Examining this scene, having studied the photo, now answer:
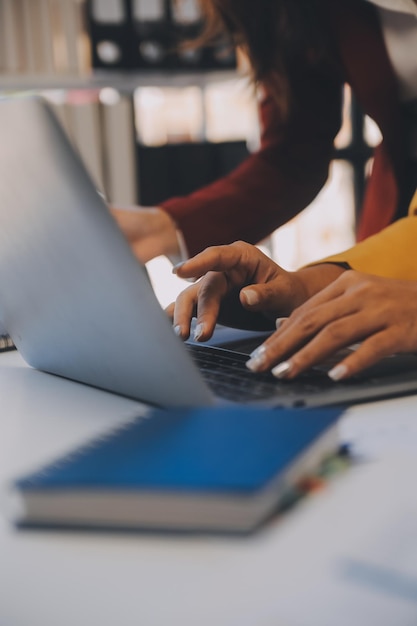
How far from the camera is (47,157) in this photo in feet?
1.80

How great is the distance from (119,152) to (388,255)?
1700 mm

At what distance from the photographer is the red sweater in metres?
1.34

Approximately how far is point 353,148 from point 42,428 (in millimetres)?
2620

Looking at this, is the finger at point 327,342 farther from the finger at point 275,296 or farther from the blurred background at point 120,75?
the blurred background at point 120,75

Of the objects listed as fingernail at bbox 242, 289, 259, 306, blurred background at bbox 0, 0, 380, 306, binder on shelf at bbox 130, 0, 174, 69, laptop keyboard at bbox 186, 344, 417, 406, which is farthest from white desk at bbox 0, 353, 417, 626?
binder on shelf at bbox 130, 0, 174, 69

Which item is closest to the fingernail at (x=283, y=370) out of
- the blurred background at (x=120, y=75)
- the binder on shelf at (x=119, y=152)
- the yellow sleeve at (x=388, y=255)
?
the yellow sleeve at (x=388, y=255)

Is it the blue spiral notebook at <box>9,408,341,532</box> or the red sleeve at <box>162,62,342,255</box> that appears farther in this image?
the red sleeve at <box>162,62,342,255</box>

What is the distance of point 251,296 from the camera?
807 millimetres

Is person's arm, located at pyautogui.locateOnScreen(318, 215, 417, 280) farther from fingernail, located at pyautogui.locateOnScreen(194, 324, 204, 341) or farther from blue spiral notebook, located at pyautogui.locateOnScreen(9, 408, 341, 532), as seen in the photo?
blue spiral notebook, located at pyautogui.locateOnScreen(9, 408, 341, 532)

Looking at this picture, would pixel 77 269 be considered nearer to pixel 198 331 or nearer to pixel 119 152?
pixel 198 331

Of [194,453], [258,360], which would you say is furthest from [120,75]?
[194,453]

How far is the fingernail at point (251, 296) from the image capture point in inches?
31.6

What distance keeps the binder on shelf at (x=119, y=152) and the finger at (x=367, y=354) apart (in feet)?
6.29

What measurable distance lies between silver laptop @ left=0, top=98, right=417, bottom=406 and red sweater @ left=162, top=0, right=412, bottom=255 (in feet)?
1.74
